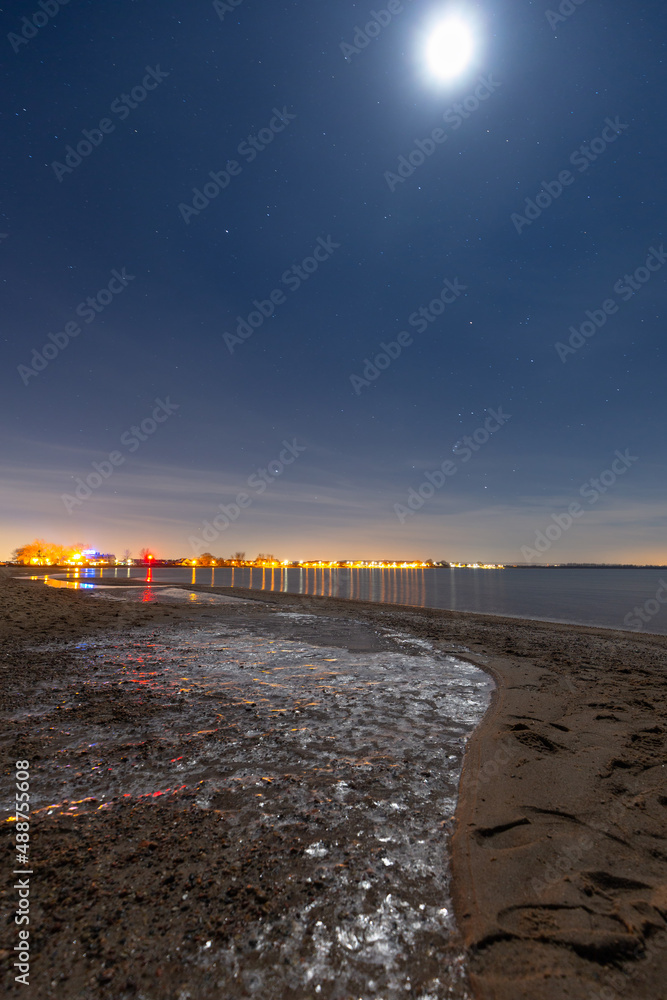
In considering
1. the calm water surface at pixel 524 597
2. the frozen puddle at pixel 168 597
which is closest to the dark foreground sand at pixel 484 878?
the frozen puddle at pixel 168 597

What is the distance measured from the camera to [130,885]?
3340mm

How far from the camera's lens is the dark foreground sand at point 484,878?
2.75m

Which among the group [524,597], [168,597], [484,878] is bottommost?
[524,597]

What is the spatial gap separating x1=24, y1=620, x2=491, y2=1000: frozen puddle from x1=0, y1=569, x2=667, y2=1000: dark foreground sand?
0.43 feet

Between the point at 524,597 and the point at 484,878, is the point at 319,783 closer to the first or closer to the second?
the point at 484,878

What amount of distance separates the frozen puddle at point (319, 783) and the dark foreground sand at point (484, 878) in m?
0.13

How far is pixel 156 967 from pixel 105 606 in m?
23.5

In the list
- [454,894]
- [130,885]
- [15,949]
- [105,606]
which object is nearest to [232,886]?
[130,885]

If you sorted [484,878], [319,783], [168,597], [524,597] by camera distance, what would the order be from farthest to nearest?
[524,597], [168,597], [319,783], [484,878]

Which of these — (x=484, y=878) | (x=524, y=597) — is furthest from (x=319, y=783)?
(x=524, y=597)

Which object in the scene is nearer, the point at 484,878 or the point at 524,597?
the point at 484,878

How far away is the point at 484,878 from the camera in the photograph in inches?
145

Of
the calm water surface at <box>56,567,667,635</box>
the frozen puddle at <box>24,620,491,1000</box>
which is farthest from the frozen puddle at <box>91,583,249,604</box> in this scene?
the frozen puddle at <box>24,620,491,1000</box>

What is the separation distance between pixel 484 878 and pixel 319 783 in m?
2.03
